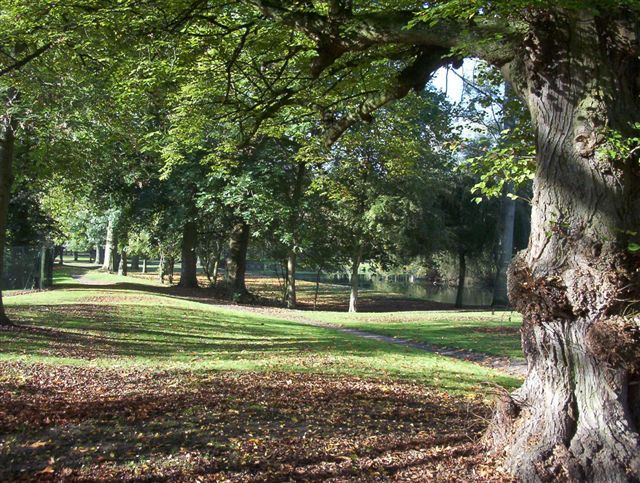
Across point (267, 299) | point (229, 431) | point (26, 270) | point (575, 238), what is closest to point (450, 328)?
point (229, 431)

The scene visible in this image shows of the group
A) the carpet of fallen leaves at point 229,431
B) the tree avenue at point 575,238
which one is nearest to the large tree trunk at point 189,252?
the carpet of fallen leaves at point 229,431

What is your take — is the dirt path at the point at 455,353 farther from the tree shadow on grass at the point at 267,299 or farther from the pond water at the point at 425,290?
the pond water at the point at 425,290

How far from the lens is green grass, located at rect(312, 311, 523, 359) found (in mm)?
15359

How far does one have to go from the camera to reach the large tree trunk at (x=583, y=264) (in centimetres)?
471

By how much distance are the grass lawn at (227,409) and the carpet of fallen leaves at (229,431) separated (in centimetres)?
2

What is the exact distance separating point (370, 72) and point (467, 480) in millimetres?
6268

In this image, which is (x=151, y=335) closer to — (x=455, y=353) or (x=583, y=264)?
(x=455, y=353)

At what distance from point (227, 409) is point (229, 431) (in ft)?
2.83

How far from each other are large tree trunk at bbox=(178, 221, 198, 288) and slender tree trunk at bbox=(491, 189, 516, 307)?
16.7 metres

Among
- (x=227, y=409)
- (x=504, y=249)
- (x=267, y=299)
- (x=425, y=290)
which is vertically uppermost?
(x=504, y=249)

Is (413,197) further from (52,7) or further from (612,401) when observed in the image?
(612,401)

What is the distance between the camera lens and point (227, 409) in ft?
22.2

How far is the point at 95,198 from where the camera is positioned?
99.6ft

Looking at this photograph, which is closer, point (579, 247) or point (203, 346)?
point (579, 247)
